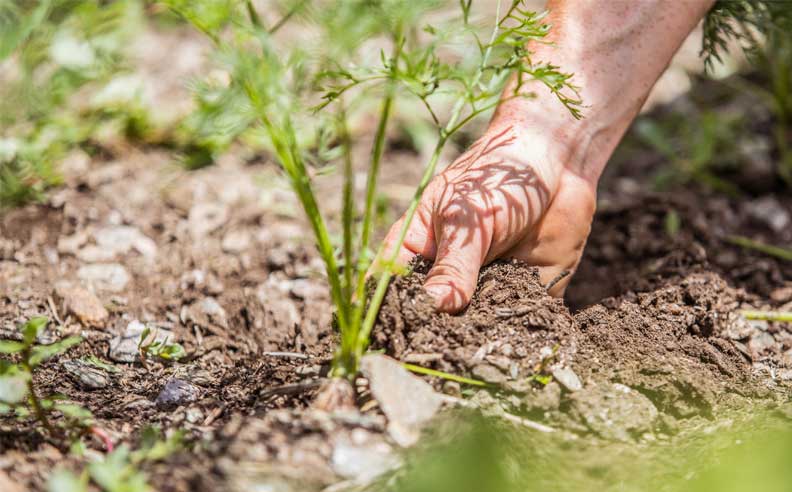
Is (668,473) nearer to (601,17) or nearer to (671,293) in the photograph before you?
(671,293)

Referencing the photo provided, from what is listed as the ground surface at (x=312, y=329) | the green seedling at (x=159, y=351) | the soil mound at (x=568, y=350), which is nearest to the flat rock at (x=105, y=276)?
the ground surface at (x=312, y=329)

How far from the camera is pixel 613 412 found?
136 centimetres

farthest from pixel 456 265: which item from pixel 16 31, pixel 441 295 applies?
pixel 16 31

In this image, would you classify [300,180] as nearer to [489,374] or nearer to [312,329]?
[489,374]

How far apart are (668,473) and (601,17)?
4.08ft

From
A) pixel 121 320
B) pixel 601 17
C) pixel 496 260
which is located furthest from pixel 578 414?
pixel 121 320

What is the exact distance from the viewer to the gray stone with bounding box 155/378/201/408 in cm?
152

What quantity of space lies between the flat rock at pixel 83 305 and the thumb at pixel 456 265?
3.20 feet

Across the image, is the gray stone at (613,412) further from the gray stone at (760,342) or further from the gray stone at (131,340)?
the gray stone at (131,340)

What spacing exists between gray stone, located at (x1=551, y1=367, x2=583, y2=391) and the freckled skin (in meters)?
0.28

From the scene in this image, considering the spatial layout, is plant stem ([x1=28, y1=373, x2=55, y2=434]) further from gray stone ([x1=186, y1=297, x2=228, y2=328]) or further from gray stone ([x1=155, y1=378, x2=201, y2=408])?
gray stone ([x1=186, y1=297, x2=228, y2=328])

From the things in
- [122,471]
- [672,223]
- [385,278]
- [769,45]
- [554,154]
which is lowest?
[122,471]

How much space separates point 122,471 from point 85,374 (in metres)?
0.62

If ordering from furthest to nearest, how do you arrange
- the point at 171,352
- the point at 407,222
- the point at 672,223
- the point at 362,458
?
the point at 672,223 → the point at 171,352 → the point at 407,222 → the point at 362,458
